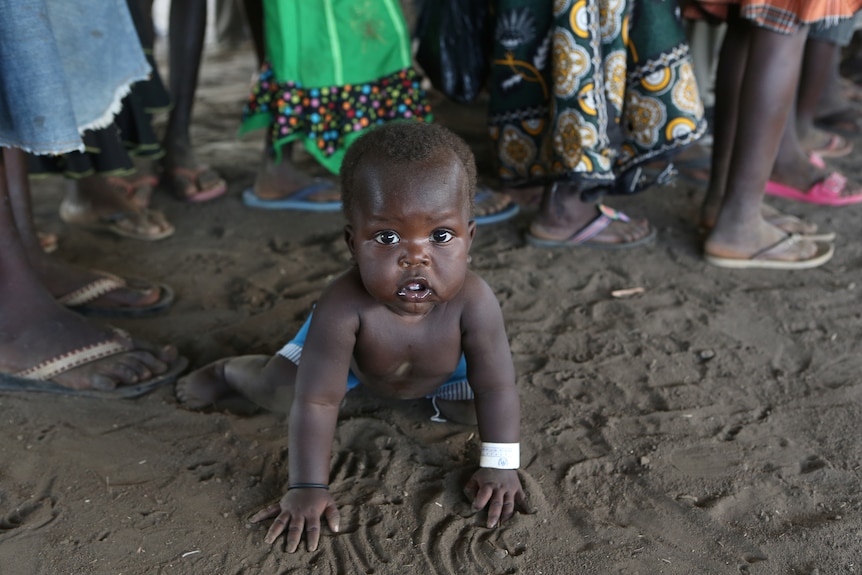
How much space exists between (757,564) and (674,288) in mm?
1188

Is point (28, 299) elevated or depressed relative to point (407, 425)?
elevated

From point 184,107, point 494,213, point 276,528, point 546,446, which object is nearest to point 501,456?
point 546,446

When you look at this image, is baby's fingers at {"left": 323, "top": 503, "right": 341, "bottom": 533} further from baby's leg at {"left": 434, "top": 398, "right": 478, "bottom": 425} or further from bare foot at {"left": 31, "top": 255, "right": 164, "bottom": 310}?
bare foot at {"left": 31, "top": 255, "right": 164, "bottom": 310}

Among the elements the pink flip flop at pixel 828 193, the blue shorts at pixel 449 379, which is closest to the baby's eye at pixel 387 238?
the blue shorts at pixel 449 379

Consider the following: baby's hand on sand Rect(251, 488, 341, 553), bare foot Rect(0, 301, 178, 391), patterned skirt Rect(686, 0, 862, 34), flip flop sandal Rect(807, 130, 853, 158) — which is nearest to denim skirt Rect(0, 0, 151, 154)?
bare foot Rect(0, 301, 178, 391)

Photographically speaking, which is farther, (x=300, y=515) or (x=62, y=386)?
(x=62, y=386)

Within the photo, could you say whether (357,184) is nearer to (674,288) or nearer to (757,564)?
A: (757,564)

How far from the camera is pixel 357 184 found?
1.44 meters

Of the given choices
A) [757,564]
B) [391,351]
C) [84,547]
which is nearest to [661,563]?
[757,564]

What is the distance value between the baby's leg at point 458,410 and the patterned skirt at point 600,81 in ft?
3.43

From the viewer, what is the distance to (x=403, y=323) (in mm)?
1604

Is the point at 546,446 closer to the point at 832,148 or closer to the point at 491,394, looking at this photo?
the point at 491,394

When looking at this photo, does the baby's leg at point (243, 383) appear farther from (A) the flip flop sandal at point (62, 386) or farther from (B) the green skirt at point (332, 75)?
(B) the green skirt at point (332, 75)

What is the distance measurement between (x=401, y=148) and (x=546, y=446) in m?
0.77
